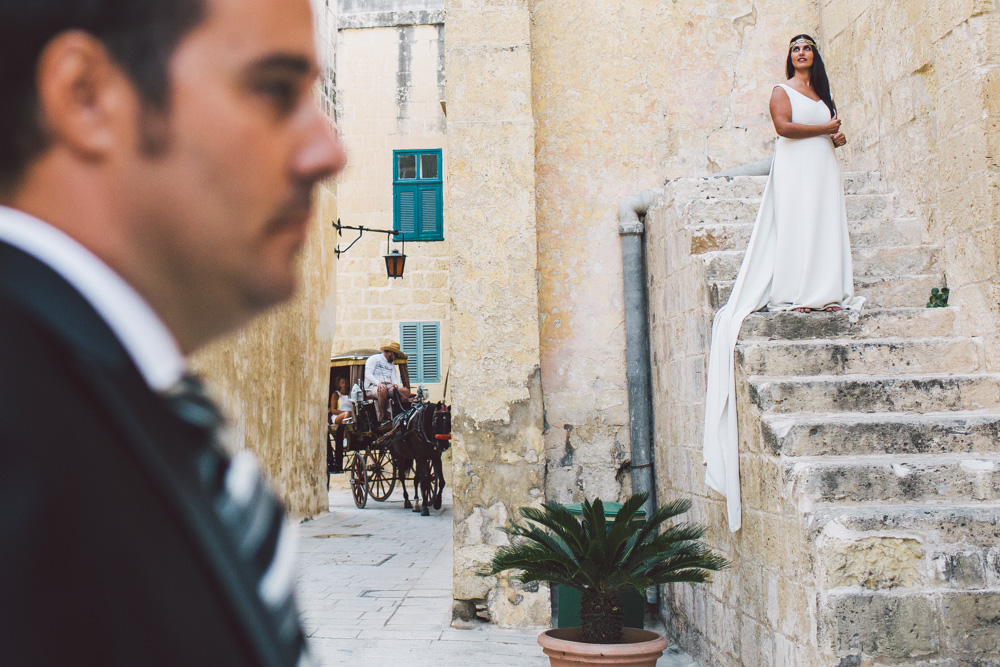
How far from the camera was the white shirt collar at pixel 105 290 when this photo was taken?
0.45 m

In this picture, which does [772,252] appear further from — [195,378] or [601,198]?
[195,378]

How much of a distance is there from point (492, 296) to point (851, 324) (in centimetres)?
247

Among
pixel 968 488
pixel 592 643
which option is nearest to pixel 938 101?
pixel 968 488

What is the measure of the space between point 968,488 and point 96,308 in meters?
4.14

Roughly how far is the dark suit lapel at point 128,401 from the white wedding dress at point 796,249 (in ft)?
15.0

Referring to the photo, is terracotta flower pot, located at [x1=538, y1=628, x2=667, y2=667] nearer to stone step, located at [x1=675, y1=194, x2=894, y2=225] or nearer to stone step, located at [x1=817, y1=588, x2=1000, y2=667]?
stone step, located at [x1=817, y1=588, x2=1000, y2=667]

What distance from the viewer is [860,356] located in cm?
475

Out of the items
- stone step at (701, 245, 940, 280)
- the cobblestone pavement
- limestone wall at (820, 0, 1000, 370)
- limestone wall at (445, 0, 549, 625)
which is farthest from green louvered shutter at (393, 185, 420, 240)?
stone step at (701, 245, 940, 280)

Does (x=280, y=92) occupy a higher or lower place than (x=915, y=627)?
higher

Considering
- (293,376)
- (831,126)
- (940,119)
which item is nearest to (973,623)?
(831,126)

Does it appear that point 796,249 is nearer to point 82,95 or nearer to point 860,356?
point 860,356

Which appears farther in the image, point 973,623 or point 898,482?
point 898,482

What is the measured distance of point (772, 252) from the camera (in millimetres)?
5199

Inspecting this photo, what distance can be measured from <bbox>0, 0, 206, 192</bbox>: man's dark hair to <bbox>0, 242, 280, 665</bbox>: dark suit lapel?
0.08 m
